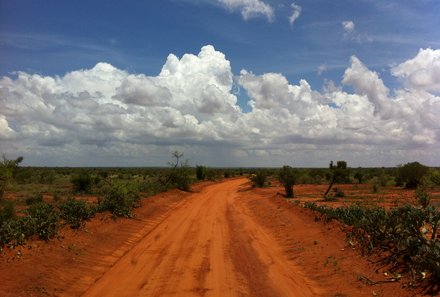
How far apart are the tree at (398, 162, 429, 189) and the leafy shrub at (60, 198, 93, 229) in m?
33.3

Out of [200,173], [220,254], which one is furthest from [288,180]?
[200,173]

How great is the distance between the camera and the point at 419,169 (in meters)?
40.3

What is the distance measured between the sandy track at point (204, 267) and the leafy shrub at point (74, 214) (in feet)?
7.79

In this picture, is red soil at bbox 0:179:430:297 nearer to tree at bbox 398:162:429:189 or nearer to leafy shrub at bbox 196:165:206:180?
tree at bbox 398:162:429:189

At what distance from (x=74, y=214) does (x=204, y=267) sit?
22.1 feet

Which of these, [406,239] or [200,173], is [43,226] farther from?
[200,173]

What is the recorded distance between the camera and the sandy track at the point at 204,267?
9445mm

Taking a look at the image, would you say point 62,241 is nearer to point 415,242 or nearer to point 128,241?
point 128,241

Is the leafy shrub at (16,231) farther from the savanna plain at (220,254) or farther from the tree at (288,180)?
the tree at (288,180)

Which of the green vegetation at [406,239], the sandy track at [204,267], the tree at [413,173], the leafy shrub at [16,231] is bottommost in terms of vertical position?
the sandy track at [204,267]

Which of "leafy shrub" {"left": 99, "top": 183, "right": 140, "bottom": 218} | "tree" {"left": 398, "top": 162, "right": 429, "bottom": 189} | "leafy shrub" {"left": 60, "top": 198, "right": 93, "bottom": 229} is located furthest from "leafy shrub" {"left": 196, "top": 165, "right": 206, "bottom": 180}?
"leafy shrub" {"left": 60, "top": 198, "right": 93, "bottom": 229}

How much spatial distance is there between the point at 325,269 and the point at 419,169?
33.3m

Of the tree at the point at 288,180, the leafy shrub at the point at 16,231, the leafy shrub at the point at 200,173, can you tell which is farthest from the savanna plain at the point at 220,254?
the leafy shrub at the point at 200,173

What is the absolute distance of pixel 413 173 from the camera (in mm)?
40625
